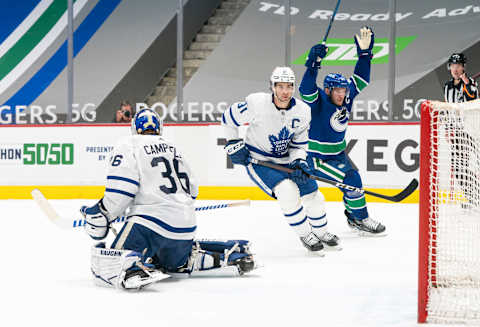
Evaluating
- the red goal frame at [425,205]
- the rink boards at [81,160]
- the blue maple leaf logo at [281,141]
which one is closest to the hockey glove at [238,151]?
the blue maple leaf logo at [281,141]

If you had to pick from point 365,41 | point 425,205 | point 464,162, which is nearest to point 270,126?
point 365,41

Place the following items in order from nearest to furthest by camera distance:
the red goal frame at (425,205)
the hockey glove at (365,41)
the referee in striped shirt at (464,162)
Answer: the red goal frame at (425,205), the referee in striped shirt at (464,162), the hockey glove at (365,41)

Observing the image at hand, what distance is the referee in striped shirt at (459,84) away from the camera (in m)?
5.76

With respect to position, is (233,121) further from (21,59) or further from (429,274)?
(21,59)

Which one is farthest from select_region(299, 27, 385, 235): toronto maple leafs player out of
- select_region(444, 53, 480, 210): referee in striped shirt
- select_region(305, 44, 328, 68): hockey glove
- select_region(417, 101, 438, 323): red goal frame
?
select_region(417, 101, 438, 323): red goal frame

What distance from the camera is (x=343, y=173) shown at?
4938 mm

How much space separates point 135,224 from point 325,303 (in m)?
0.87

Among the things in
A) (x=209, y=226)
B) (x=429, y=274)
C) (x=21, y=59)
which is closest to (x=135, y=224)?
(x=429, y=274)

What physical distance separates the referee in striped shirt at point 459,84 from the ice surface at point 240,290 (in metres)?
1.50

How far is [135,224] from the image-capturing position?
311 cm

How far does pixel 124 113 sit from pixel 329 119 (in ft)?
12.4

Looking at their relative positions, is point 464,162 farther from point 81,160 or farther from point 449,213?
point 81,160

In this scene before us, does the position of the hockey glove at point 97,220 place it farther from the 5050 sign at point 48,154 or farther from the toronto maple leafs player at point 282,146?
the 5050 sign at point 48,154

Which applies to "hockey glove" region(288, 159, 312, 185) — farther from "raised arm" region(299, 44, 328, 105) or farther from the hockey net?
the hockey net
